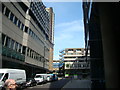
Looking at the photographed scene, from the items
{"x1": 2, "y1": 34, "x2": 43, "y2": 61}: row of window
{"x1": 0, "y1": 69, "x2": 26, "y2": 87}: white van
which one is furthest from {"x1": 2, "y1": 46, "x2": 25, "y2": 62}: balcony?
{"x1": 0, "y1": 69, "x2": 26, "y2": 87}: white van

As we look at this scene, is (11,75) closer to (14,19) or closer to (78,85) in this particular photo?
(78,85)

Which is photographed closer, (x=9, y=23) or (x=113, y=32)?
(x=113, y=32)

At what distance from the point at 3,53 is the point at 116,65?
18.2m

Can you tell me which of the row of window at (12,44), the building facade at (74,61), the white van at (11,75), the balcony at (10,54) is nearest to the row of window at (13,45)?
the row of window at (12,44)

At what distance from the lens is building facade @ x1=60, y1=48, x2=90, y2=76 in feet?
293

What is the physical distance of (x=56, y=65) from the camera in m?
115

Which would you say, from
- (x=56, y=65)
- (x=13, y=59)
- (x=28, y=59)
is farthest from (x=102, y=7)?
(x=56, y=65)

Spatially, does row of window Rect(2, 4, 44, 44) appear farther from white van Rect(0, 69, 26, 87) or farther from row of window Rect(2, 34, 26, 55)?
white van Rect(0, 69, 26, 87)

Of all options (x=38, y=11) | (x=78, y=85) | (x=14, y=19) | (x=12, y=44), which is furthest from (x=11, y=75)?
(x=38, y=11)

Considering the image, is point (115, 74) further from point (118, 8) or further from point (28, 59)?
point (28, 59)

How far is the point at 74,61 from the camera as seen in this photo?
9450 cm

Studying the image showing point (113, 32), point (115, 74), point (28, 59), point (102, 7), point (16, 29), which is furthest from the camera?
point (28, 59)

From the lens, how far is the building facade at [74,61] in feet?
293

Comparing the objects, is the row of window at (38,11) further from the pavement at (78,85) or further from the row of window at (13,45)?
the pavement at (78,85)
